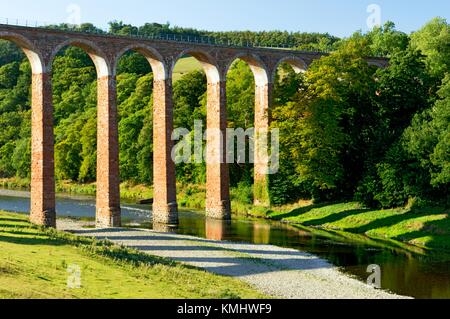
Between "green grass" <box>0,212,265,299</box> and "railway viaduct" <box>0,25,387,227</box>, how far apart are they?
10.6 m

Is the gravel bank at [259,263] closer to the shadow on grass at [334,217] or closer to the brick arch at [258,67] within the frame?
the shadow on grass at [334,217]

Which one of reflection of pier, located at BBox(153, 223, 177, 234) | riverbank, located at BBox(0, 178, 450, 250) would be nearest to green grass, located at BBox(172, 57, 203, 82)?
riverbank, located at BBox(0, 178, 450, 250)

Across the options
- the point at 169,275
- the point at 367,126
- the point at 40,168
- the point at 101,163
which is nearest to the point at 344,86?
the point at 367,126

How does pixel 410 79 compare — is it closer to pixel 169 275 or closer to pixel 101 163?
pixel 101 163

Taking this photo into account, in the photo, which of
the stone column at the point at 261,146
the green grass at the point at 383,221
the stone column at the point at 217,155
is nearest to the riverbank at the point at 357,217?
the green grass at the point at 383,221

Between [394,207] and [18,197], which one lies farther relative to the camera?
[18,197]

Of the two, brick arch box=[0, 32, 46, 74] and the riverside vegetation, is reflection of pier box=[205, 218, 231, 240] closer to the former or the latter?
the riverside vegetation

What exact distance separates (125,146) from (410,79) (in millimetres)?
39048

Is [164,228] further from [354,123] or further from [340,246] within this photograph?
[354,123]

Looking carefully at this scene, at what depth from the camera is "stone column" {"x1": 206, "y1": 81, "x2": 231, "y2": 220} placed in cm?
5150

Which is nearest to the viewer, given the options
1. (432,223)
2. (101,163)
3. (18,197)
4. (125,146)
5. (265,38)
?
(432,223)

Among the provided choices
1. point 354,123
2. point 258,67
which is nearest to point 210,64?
point 258,67

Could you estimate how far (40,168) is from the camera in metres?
41.1

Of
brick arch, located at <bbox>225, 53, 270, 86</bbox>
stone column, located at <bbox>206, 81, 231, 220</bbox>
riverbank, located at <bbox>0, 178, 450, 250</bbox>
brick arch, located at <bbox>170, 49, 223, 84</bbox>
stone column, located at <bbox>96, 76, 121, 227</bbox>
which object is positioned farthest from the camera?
brick arch, located at <bbox>225, 53, 270, 86</bbox>
